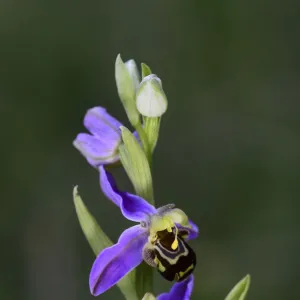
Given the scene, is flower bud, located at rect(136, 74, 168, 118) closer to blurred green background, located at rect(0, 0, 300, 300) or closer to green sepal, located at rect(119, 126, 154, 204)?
green sepal, located at rect(119, 126, 154, 204)

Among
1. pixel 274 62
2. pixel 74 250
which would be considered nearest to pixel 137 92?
pixel 74 250

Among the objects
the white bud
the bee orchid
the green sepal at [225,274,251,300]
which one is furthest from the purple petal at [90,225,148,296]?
the white bud

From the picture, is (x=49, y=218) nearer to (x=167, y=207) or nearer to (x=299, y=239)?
(x=299, y=239)

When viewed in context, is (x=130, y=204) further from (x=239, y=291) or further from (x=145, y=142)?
(x=239, y=291)

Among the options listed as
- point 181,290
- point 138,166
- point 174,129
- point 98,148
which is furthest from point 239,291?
point 174,129

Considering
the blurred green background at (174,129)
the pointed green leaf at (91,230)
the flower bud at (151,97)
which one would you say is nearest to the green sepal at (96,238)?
the pointed green leaf at (91,230)

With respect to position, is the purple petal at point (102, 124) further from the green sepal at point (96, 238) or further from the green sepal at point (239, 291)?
the green sepal at point (239, 291)
